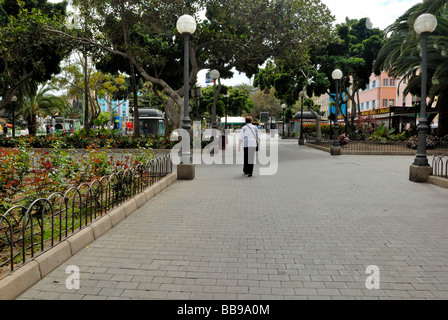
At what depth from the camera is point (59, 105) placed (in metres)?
44.5

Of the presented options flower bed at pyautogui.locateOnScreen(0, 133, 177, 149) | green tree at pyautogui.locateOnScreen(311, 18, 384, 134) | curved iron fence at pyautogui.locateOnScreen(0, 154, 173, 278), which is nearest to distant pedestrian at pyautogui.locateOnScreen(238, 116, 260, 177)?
curved iron fence at pyautogui.locateOnScreen(0, 154, 173, 278)

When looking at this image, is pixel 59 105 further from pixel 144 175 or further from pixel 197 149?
pixel 144 175

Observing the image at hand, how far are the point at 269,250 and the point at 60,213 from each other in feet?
8.06

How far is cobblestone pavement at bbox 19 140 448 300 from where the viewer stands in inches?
133

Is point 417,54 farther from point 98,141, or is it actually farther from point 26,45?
point 26,45

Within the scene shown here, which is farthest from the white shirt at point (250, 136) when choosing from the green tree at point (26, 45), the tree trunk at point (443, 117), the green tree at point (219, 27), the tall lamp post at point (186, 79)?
the tree trunk at point (443, 117)

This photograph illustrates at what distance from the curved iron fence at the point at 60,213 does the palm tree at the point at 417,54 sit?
47.9 feet

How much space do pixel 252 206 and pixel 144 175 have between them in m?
2.55

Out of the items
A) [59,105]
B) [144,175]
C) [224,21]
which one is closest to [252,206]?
[144,175]

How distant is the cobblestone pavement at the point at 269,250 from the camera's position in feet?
11.0

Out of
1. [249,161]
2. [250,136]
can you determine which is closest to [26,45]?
[250,136]

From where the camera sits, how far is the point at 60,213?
13.7ft

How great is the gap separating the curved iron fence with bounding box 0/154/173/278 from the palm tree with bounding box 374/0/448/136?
14.6 meters

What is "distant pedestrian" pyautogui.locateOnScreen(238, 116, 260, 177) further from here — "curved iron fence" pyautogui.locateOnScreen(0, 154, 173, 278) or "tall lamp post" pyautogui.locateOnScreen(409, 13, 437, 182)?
"tall lamp post" pyautogui.locateOnScreen(409, 13, 437, 182)
